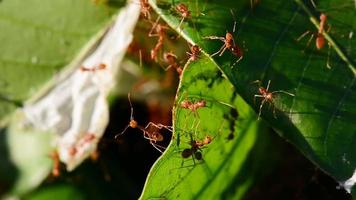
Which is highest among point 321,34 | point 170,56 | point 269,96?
point 321,34

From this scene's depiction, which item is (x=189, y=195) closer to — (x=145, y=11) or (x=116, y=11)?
(x=145, y=11)

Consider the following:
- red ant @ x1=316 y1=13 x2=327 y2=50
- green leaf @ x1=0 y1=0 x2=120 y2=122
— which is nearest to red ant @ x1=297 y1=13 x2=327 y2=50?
red ant @ x1=316 y1=13 x2=327 y2=50

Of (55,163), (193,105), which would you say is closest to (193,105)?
(193,105)

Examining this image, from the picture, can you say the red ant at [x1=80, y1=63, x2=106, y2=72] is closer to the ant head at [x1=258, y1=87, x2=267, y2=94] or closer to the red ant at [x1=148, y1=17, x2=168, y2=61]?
the red ant at [x1=148, y1=17, x2=168, y2=61]

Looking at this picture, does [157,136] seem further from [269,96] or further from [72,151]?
[269,96]

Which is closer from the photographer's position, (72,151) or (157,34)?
(157,34)

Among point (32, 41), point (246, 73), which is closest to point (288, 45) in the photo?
point (246, 73)

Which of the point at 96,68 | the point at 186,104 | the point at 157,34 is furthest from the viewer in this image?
the point at 96,68
